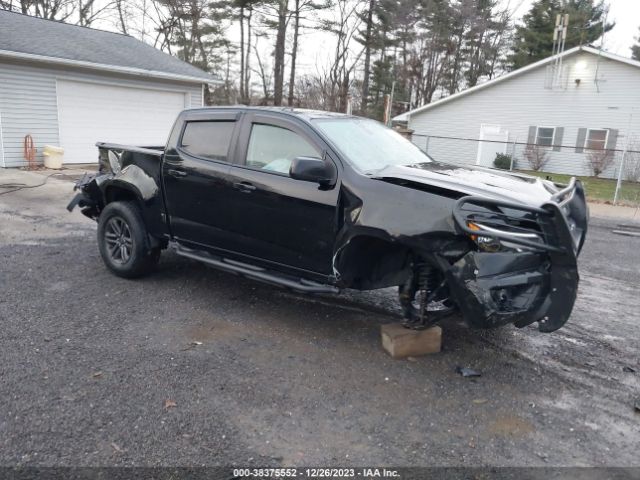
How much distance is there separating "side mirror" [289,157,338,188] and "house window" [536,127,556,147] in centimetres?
2251

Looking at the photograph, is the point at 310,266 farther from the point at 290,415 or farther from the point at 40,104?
the point at 40,104

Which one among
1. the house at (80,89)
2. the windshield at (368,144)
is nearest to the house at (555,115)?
the house at (80,89)

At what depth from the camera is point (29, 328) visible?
430 centimetres

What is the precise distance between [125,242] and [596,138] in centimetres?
2274

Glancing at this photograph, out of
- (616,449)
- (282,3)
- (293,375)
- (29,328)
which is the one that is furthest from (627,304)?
(282,3)

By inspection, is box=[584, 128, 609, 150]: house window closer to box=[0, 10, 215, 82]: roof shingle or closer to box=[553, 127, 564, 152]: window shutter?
box=[553, 127, 564, 152]: window shutter

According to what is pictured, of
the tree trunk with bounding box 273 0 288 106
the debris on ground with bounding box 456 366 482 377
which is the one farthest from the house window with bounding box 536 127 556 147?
the debris on ground with bounding box 456 366 482 377

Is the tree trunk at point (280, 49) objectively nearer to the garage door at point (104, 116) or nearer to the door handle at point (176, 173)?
the garage door at point (104, 116)

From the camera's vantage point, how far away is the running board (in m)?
4.15

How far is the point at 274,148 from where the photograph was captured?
4.52 meters

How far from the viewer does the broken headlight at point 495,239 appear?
10.3ft

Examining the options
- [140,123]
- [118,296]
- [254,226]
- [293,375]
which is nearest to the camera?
[293,375]

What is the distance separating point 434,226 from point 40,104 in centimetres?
A: 1490

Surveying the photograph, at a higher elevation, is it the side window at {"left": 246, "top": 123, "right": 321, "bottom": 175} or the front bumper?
the side window at {"left": 246, "top": 123, "right": 321, "bottom": 175}
